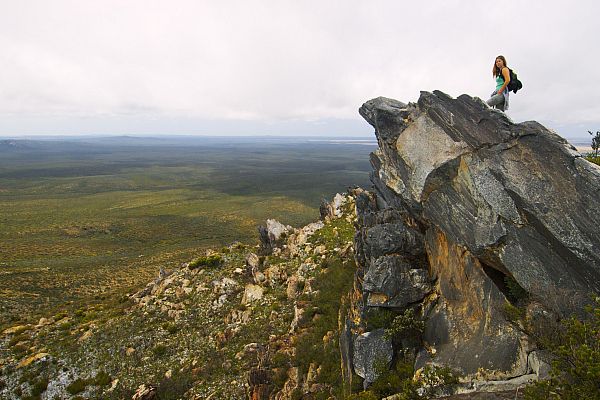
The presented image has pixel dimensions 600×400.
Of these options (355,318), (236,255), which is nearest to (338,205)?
(236,255)

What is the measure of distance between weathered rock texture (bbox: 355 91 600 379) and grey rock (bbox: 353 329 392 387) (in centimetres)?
153

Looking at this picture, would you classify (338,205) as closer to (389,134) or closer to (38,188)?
(389,134)

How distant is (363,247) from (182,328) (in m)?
18.9

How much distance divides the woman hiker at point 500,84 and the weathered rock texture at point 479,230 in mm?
2003

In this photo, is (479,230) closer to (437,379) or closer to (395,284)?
(395,284)

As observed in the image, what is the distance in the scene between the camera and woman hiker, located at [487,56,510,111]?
14883mm

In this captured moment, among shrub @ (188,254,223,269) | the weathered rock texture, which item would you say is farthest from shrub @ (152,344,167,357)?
the weathered rock texture

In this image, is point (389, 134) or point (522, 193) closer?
point (522, 193)

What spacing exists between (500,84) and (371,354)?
1354 centimetres

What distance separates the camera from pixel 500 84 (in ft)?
50.9

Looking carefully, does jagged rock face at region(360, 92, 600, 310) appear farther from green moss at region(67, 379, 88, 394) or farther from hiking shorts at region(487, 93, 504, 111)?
green moss at region(67, 379, 88, 394)

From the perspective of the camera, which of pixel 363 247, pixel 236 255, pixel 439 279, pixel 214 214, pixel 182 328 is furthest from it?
pixel 214 214

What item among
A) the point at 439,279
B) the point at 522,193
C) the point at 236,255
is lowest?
the point at 236,255

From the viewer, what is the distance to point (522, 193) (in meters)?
12.1
